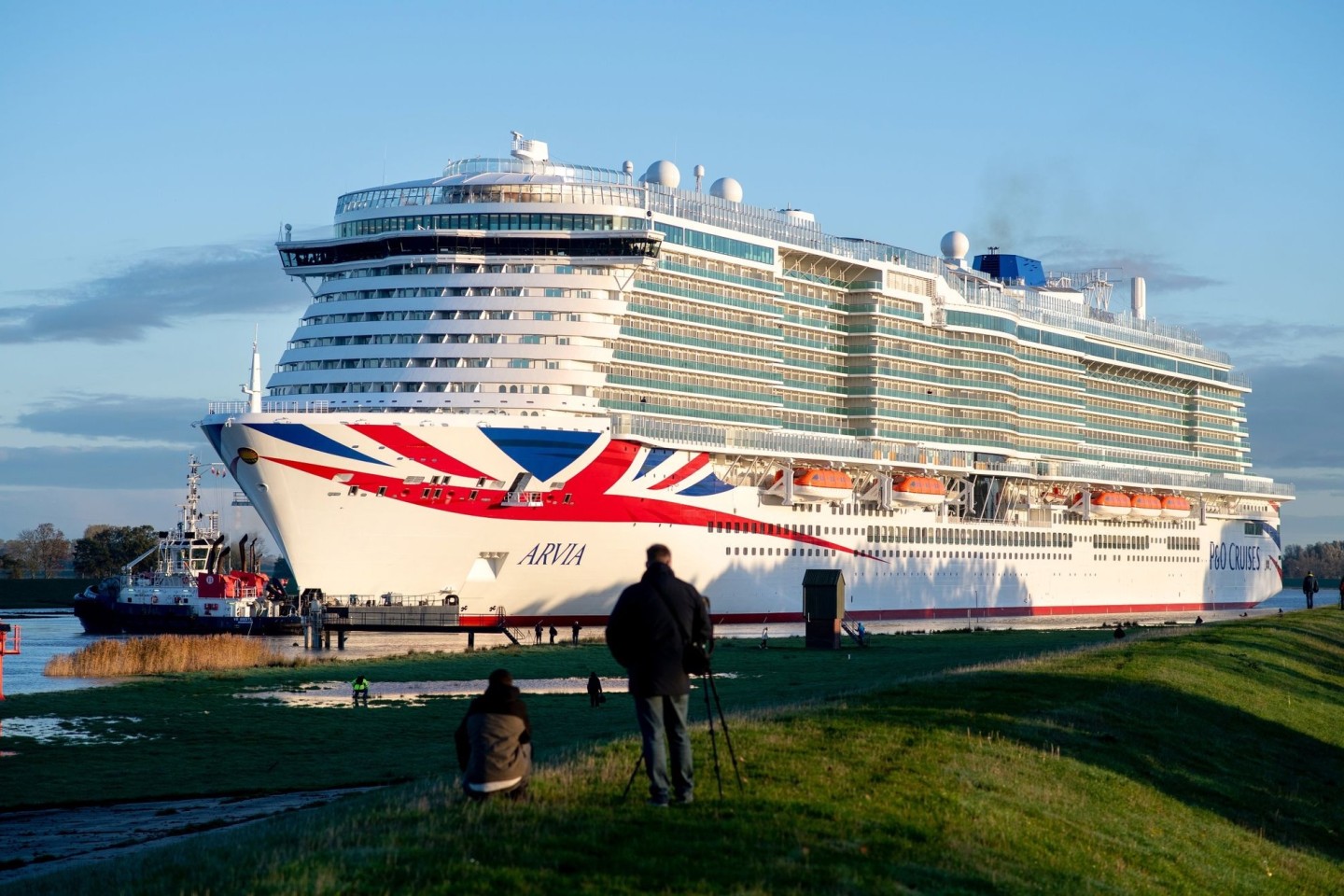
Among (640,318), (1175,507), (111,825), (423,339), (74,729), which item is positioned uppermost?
(640,318)

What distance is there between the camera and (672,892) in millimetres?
12234

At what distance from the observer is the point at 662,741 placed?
1480 cm

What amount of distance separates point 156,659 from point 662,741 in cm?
3792

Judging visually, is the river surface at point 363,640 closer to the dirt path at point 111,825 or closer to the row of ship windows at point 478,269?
the row of ship windows at point 478,269

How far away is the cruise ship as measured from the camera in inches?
2338

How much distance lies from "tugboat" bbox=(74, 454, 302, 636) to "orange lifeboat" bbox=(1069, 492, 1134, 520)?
5060 centimetres

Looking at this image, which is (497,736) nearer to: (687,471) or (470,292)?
(470,292)

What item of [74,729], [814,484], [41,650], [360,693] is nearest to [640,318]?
[814,484]

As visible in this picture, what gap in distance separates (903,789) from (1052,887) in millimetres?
2716

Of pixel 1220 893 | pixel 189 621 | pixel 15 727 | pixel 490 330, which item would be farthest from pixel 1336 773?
pixel 189 621

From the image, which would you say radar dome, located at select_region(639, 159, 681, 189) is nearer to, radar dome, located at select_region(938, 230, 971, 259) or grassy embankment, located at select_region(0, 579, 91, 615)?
radar dome, located at select_region(938, 230, 971, 259)

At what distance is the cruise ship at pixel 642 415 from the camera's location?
59.4m

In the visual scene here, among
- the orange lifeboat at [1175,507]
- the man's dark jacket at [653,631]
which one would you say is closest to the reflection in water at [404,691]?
the man's dark jacket at [653,631]

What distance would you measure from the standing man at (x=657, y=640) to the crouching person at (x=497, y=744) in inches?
46.9
